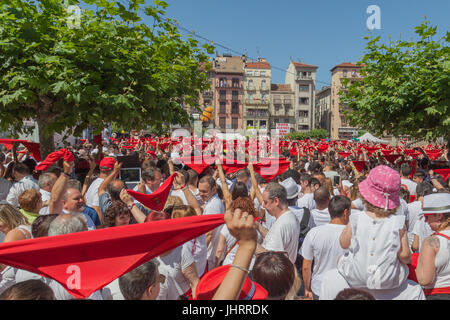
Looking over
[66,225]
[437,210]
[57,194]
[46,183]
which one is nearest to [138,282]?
[66,225]

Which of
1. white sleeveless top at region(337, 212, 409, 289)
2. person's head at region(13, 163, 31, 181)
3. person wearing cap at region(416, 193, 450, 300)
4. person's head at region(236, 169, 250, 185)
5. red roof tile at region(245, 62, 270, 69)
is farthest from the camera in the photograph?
red roof tile at region(245, 62, 270, 69)

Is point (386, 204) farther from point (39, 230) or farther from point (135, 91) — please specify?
point (135, 91)

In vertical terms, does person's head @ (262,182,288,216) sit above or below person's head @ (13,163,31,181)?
below

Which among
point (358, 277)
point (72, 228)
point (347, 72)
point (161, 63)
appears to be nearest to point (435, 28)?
point (161, 63)

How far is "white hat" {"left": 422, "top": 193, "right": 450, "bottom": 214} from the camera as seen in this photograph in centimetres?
302

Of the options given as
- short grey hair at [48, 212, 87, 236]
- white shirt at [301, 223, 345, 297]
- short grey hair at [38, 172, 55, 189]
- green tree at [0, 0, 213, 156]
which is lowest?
white shirt at [301, 223, 345, 297]

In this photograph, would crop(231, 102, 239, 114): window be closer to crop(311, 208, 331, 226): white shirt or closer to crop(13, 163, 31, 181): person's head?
crop(13, 163, 31, 181): person's head

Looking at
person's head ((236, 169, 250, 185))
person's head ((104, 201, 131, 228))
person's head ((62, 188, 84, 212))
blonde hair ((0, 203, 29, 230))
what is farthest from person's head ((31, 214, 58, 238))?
person's head ((236, 169, 250, 185))

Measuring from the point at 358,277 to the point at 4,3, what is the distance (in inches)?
267

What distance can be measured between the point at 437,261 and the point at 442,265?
66 mm

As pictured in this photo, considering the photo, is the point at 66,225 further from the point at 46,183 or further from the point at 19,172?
the point at 19,172

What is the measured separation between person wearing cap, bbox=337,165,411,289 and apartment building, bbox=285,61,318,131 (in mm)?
77577

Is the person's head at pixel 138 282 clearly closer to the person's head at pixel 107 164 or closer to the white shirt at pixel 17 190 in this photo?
the person's head at pixel 107 164

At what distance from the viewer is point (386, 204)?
250 cm
